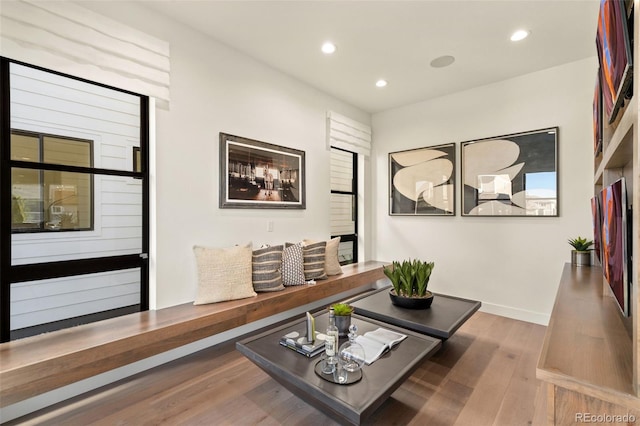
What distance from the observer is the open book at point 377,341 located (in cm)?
181

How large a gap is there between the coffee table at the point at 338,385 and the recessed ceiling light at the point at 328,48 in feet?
8.68

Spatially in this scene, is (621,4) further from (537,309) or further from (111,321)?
(537,309)

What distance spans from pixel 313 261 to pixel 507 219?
2426mm

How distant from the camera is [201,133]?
2814 millimetres

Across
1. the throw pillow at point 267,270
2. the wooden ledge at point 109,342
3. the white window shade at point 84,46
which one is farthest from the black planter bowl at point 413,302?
the white window shade at point 84,46

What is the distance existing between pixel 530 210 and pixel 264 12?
3494mm

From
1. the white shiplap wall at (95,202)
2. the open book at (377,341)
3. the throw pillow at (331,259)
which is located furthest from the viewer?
the throw pillow at (331,259)

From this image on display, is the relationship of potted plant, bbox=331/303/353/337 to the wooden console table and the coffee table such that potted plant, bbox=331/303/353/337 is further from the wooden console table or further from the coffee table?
the wooden console table

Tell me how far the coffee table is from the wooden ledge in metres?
0.55

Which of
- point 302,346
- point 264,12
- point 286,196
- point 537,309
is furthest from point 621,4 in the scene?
point 537,309

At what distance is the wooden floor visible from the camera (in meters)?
1.83

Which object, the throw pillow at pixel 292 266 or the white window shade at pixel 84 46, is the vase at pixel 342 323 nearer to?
the throw pillow at pixel 292 266

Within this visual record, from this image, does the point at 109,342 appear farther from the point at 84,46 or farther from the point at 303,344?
the point at 84,46

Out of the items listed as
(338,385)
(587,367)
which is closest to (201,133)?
(338,385)
